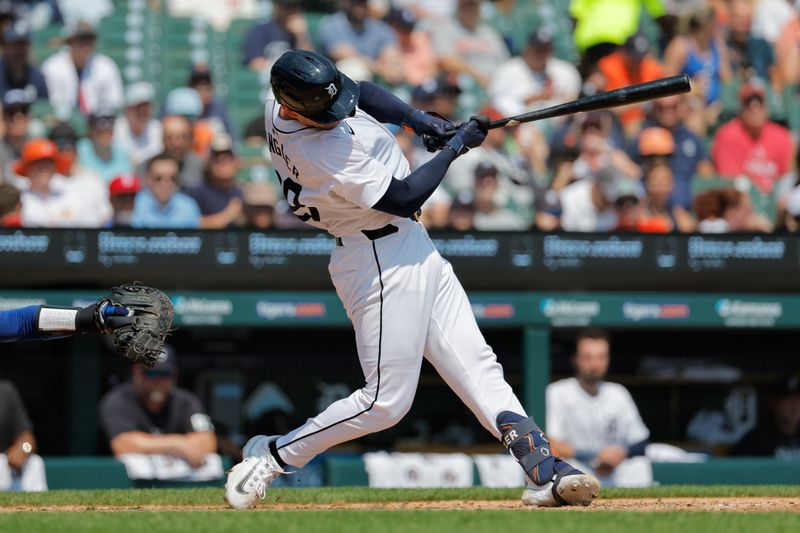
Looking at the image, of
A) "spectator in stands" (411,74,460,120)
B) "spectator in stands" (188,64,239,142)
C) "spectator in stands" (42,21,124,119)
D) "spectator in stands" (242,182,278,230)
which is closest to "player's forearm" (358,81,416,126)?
"spectator in stands" (242,182,278,230)

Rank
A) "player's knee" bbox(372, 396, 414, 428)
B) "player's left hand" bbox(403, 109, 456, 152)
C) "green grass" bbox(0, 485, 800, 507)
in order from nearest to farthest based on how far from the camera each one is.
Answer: "player's knee" bbox(372, 396, 414, 428) → "player's left hand" bbox(403, 109, 456, 152) → "green grass" bbox(0, 485, 800, 507)

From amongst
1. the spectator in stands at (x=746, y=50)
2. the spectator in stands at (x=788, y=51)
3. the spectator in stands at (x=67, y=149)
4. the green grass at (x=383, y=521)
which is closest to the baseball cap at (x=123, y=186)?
the spectator in stands at (x=67, y=149)

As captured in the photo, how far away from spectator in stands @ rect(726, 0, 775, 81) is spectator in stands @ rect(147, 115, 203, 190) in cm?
465

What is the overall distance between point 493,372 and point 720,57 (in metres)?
6.82

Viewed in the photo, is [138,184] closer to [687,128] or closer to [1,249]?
[1,249]

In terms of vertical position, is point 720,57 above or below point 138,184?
above

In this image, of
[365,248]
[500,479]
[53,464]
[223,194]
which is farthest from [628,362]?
[365,248]

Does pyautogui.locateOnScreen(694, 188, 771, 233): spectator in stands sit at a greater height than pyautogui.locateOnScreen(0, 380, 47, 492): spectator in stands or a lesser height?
greater

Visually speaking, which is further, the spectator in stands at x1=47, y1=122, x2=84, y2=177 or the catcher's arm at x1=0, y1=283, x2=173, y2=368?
the spectator in stands at x1=47, y1=122, x2=84, y2=177

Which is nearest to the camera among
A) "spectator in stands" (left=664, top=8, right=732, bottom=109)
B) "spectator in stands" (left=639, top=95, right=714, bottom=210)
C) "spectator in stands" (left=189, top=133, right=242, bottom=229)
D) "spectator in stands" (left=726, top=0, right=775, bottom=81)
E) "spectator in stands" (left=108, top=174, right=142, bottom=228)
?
"spectator in stands" (left=108, top=174, right=142, bottom=228)

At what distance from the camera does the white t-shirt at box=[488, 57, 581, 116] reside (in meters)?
10.2

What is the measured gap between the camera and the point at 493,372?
16.3 ft

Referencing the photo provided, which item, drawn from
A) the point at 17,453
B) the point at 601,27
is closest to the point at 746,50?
the point at 601,27

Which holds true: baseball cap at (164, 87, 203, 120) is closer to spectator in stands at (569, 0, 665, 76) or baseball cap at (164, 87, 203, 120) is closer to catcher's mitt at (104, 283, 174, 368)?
spectator in stands at (569, 0, 665, 76)
